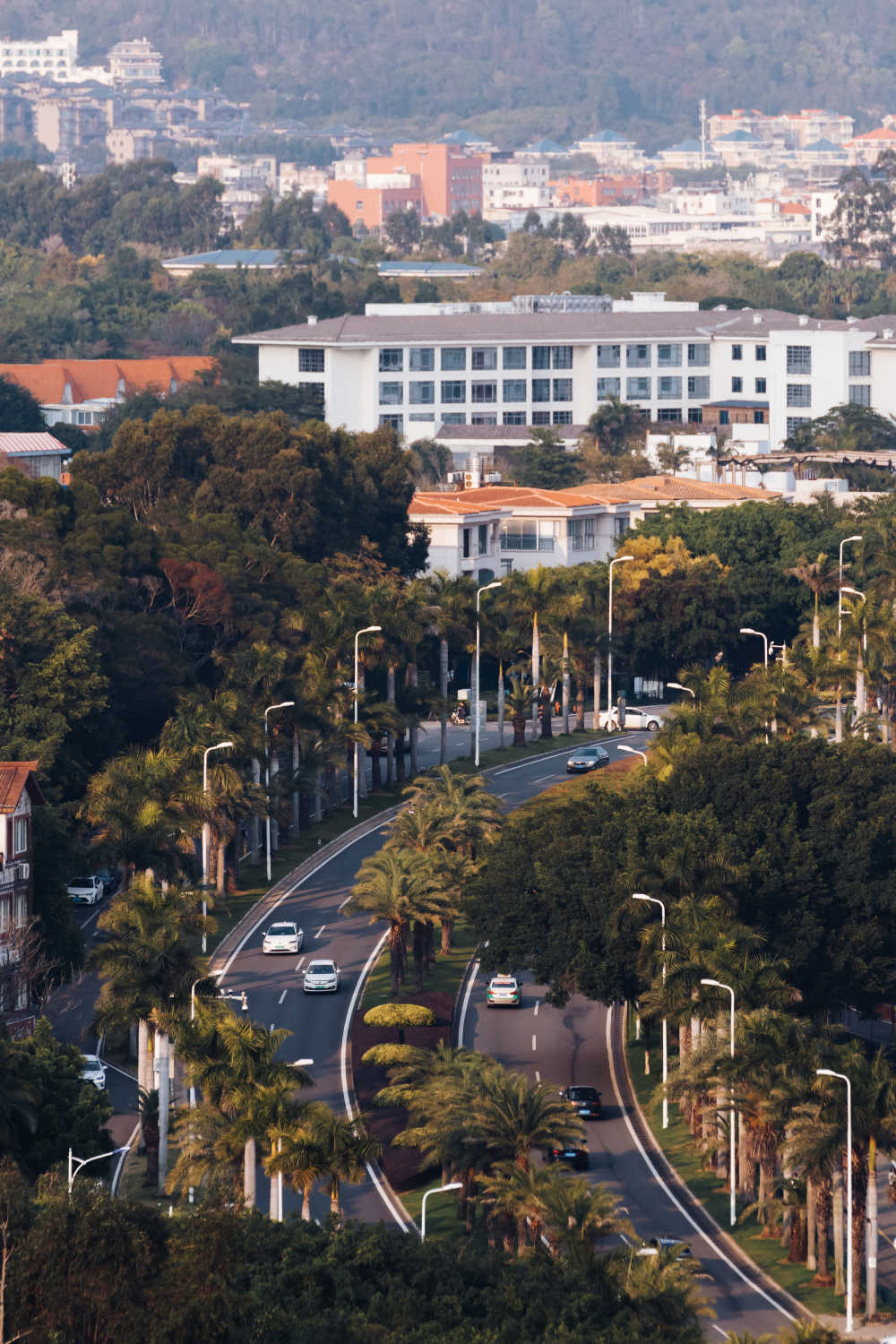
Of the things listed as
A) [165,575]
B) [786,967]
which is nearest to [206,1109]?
[786,967]

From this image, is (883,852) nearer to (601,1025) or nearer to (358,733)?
(601,1025)

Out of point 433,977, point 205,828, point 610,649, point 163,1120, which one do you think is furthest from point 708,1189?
point 610,649

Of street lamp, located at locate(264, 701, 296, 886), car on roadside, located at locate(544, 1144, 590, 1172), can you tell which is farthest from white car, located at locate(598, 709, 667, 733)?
car on roadside, located at locate(544, 1144, 590, 1172)

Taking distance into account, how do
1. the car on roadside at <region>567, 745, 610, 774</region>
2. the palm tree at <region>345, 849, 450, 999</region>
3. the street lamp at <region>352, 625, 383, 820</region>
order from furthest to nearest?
the car on roadside at <region>567, 745, 610, 774</region>
the street lamp at <region>352, 625, 383, 820</region>
the palm tree at <region>345, 849, 450, 999</region>

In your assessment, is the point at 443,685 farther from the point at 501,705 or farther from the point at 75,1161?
the point at 75,1161

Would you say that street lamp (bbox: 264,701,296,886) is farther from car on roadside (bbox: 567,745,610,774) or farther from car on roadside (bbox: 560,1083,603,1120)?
car on roadside (bbox: 560,1083,603,1120)

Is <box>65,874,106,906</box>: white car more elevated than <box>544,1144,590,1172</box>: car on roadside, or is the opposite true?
<box>65,874,106,906</box>: white car

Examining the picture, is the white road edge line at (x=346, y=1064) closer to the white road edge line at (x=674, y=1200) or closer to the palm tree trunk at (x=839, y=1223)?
the white road edge line at (x=674, y=1200)
